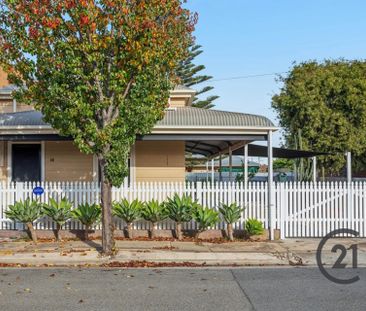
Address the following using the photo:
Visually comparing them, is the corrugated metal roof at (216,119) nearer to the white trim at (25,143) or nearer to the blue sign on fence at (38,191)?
the blue sign on fence at (38,191)

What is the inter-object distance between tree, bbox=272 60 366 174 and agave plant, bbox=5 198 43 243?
61.0ft

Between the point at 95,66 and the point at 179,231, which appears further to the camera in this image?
the point at 179,231

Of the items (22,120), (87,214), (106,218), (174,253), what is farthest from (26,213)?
(174,253)

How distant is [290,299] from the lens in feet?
26.8

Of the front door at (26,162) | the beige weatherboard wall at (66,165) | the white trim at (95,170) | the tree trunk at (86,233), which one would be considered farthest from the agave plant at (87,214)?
the front door at (26,162)

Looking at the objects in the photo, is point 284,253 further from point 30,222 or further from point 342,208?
point 30,222

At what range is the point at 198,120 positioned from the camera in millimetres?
16188

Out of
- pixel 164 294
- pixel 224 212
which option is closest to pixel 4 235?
pixel 224 212

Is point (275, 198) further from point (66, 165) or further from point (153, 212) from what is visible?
point (66, 165)

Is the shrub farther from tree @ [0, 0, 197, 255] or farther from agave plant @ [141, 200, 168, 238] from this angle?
tree @ [0, 0, 197, 255]

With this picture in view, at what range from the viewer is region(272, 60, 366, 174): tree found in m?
30.8

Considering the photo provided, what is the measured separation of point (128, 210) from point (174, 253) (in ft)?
8.42

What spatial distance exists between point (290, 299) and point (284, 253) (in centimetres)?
477

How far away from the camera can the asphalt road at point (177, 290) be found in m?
7.78
